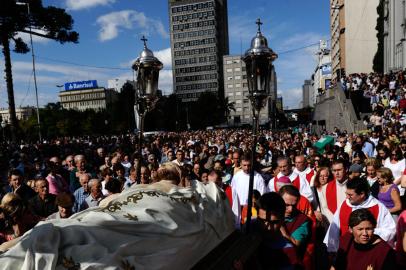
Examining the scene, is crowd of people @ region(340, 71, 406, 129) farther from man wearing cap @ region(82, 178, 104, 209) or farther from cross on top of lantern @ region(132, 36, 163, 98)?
man wearing cap @ region(82, 178, 104, 209)

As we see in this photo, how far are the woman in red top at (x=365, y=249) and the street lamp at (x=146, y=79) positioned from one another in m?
3.17

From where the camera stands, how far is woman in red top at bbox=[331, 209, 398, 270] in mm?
2869

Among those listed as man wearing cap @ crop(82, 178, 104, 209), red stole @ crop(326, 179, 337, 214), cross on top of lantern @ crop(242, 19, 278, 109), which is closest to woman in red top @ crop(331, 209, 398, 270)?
cross on top of lantern @ crop(242, 19, 278, 109)

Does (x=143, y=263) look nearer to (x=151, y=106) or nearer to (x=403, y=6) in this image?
(x=151, y=106)

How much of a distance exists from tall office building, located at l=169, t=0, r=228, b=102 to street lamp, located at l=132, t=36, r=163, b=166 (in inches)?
4175

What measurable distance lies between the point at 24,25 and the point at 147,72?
1665 centimetres

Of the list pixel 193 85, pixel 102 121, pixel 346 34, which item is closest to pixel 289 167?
pixel 346 34

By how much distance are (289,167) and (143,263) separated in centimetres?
417

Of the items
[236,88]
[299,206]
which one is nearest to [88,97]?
[236,88]

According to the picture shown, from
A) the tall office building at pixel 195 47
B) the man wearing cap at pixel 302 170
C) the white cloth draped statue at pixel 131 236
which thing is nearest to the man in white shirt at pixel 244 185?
the man wearing cap at pixel 302 170

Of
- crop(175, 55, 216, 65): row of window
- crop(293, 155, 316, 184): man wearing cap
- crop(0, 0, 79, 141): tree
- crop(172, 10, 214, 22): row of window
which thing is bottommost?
crop(293, 155, 316, 184): man wearing cap

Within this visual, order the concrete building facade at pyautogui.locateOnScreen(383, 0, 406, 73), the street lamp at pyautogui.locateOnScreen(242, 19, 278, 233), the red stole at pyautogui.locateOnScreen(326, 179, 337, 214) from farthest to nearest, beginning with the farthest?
1. the concrete building facade at pyautogui.locateOnScreen(383, 0, 406, 73)
2. the red stole at pyautogui.locateOnScreen(326, 179, 337, 214)
3. the street lamp at pyautogui.locateOnScreen(242, 19, 278, 233)

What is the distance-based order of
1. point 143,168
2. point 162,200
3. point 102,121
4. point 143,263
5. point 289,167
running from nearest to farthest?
point 143,263 → point 162,200 → point 289,167 → point 143,168 → point 102,121

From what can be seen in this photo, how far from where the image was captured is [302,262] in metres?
3.59
